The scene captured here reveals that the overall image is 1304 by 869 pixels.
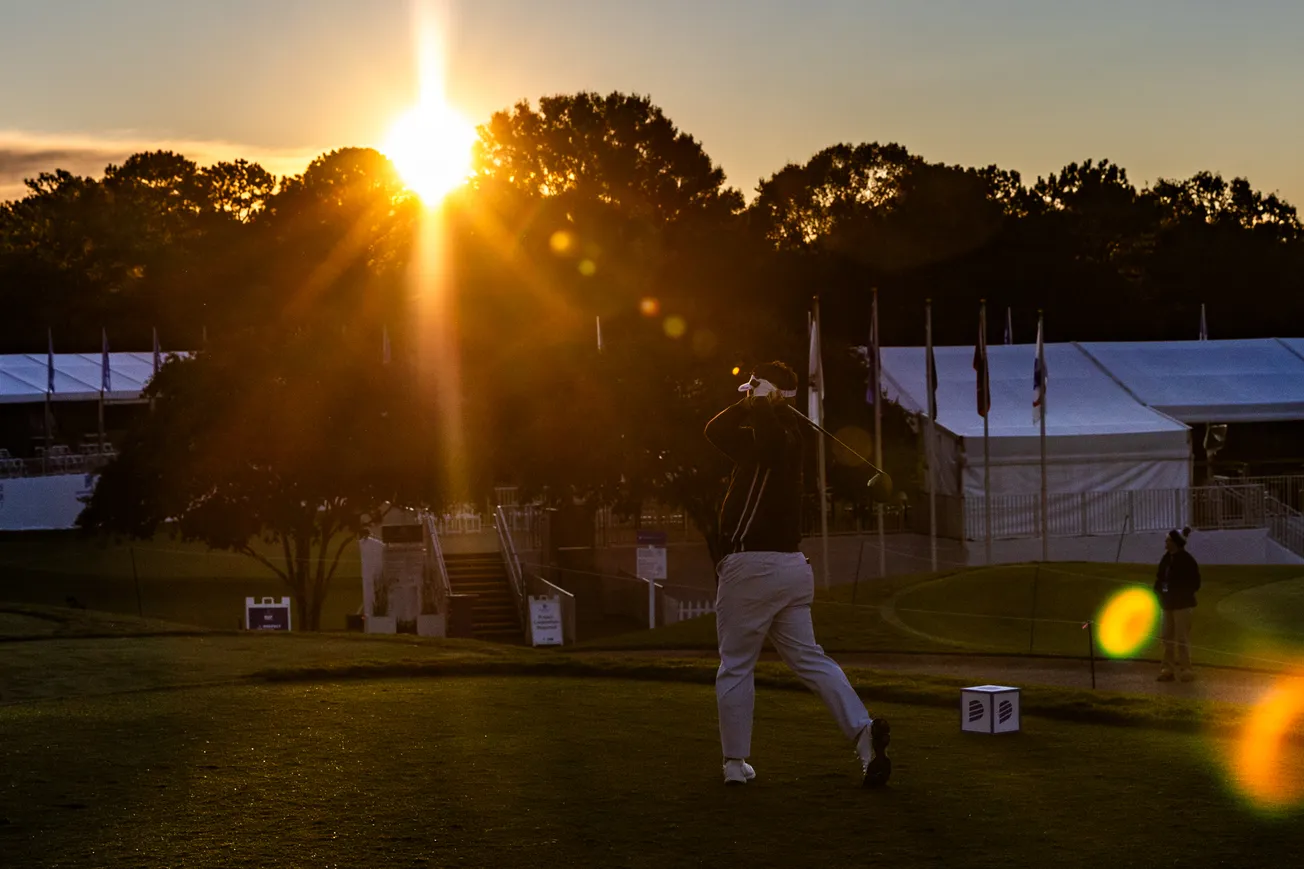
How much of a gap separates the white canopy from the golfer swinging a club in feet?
112

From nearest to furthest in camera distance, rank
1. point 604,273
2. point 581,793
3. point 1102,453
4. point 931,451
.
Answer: point 581,793
point 931,451
point 1102,453
point 604,273

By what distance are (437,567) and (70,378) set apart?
2946 cm

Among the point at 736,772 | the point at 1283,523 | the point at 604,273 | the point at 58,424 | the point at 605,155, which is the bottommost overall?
the point at 736,772

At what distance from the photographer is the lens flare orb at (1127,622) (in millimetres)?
25375

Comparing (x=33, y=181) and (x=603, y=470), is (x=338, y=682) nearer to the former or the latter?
(x=603, y=470)

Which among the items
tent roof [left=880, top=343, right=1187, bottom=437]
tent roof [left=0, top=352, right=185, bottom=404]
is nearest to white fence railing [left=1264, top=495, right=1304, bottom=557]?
tent roof [left=880, top=343, right=1187, bottom=437]

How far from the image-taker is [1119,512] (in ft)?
142

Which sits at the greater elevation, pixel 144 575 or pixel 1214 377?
pixel 1214 377

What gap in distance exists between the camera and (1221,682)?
20.3 metres

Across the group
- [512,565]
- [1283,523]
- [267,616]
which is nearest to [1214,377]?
[1283,523]

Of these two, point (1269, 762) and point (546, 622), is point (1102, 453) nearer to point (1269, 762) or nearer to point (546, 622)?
point (546, 622)

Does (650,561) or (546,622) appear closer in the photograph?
(650,561)

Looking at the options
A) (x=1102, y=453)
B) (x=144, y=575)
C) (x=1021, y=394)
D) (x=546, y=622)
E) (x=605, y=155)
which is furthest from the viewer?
(x=605, y=155)

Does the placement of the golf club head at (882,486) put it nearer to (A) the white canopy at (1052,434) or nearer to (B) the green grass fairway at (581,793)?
(B) the green grass fairway at (581,793)
